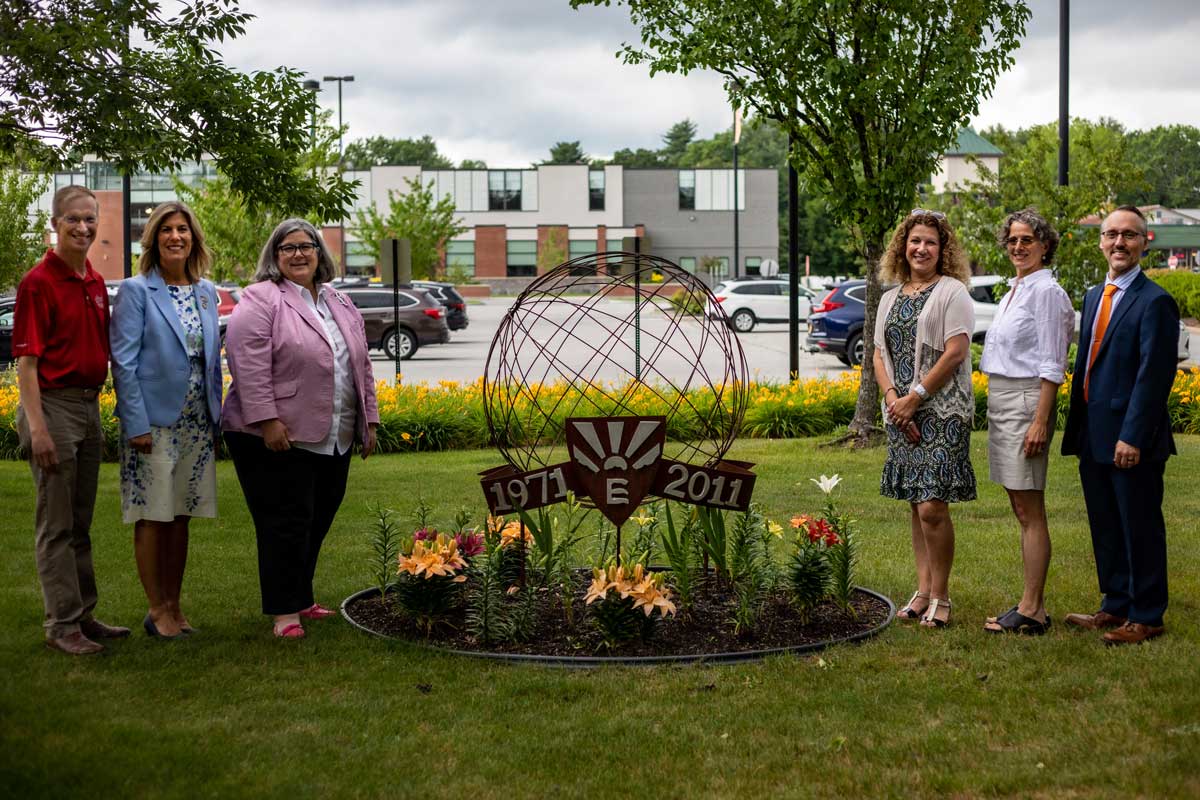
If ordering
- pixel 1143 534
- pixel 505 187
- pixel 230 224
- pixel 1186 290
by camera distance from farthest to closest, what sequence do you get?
pixel 505 187 < pixel 1186 290 < pixel 230 224 < pixel 1143 534

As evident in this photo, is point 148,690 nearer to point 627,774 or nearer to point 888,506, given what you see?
point 627,774

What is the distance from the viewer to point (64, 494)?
5.15m

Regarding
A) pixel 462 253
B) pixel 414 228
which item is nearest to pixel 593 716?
pixel 414 228

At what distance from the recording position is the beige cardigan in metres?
5.41

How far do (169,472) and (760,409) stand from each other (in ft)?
27.5

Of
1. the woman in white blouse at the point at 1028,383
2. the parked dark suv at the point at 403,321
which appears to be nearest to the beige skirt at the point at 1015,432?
the woman in white blouse at the point at 1028,383

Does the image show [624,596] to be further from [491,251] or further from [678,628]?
[491,251]

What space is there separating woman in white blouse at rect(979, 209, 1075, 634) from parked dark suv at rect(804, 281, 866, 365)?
54.2 ft

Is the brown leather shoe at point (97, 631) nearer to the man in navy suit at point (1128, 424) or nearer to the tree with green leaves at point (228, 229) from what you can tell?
the man in navy suit at point (1128, 424)

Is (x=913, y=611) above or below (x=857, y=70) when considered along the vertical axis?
below

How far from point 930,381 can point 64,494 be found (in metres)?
3.61

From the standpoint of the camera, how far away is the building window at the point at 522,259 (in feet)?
233

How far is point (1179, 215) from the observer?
95.8m

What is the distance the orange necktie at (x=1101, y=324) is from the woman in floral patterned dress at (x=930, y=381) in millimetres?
499
